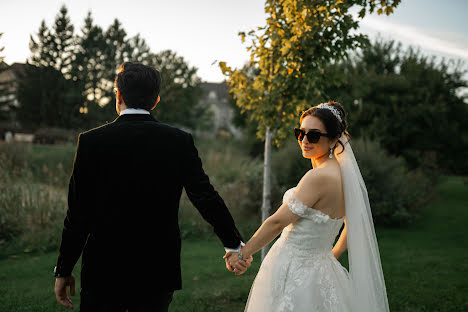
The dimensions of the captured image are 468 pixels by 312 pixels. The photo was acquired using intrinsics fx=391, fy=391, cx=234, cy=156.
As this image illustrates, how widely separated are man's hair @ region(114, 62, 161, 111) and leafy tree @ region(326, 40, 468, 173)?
1480cm

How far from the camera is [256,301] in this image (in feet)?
9.66

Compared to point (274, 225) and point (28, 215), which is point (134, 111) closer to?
point (274, 225)

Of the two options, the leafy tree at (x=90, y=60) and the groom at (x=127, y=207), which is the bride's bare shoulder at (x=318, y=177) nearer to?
the groom at (x=127, y=207)

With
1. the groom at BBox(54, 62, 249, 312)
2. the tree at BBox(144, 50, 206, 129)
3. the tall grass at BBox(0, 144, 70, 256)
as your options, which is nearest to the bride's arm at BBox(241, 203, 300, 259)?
the groom at BBox(54, 62, 249, 312)

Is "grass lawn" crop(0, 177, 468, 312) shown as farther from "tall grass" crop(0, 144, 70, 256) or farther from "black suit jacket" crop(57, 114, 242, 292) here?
"black suit jacket" crop(57, 114, 242, 292)

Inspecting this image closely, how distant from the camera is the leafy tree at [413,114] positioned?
16812 millimetres

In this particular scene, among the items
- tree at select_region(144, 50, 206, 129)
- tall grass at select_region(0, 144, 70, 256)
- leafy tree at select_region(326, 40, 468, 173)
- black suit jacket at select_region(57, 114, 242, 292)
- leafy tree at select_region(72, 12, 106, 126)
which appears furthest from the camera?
leafy tree at select_region(72, 12, 106, 126)

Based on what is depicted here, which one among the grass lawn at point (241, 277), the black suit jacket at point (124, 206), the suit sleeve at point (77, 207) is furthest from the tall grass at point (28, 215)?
the black suit jacket at point (124, 206)

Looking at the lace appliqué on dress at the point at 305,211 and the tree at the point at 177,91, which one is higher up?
the tree at the point at 177,91

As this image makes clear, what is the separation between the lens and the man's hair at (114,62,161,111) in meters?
2.53

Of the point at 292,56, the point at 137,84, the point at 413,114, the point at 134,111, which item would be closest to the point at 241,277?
the point at 292,56

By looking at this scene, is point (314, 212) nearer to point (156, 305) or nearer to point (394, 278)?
point (156, 305)

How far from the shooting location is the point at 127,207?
96.0 inches

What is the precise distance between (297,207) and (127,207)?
1.16 m
